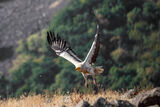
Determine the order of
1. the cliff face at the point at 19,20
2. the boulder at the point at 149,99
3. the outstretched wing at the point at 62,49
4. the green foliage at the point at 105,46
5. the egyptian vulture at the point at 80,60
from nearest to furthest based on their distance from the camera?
1. the boulder at the point at 149,99
2. the egyptian vulture at the point at 80,60
3. the outstretched wing at the point at 62,49
4. the green foliage at the point at 105,46
5. the cliff face at the point at 19,20

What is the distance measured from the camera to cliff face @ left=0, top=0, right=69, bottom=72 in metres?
48.0

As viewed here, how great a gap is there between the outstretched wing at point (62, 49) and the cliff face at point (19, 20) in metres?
38.2

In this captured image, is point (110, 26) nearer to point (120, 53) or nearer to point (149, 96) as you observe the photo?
point (120, 53)

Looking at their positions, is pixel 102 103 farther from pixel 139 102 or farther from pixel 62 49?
pixel 62 49

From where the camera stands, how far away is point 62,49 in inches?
376

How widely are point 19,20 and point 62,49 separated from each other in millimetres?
42204

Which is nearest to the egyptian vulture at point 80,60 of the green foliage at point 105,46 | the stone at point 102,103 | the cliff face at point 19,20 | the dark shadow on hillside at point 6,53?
the stone at point 102,103

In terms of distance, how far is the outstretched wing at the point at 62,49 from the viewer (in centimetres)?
914

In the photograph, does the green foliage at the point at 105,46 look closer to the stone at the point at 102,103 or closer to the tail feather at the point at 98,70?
the tail feather at the point at 98,70

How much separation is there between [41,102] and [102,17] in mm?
35521

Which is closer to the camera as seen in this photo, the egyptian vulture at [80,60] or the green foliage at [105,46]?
the egyptian vulture at [80,60]

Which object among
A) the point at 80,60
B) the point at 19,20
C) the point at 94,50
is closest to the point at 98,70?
the point at 80,60

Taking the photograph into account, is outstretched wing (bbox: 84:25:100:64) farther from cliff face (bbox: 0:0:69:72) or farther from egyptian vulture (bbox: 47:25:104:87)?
cliff face (bbox: 0:0:69:72)

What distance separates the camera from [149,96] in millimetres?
7012
